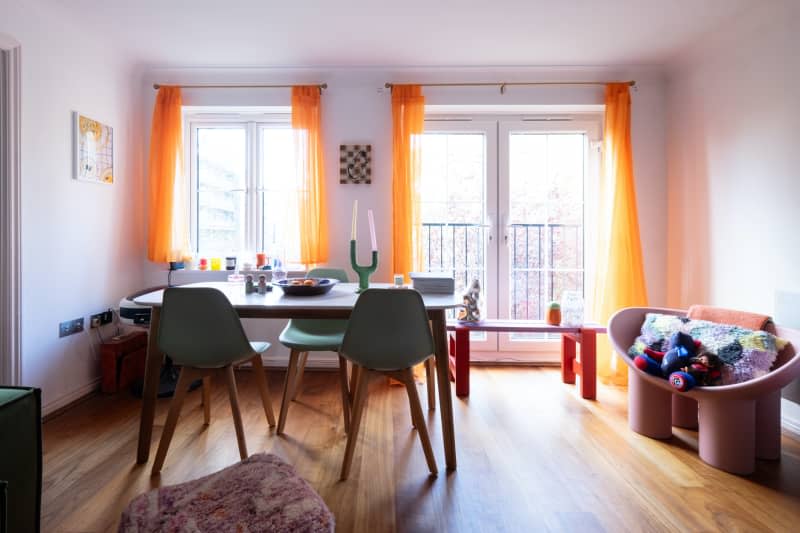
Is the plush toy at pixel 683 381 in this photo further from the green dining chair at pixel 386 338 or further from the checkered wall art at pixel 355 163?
the checkered wall art at pixel 355 163

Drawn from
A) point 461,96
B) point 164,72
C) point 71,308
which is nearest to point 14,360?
point 71,308

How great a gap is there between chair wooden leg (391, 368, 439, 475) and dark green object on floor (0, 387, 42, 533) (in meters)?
1.20

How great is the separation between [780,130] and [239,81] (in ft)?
12.1

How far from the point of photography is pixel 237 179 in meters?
3.32

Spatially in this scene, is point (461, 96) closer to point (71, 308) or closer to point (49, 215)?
point (49, 215)

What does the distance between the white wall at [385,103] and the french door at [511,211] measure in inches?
10.4

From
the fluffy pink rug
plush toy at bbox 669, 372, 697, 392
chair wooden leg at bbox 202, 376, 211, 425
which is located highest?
plush toy at bbox 669, 372, 697, 392

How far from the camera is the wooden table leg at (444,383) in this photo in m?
1.73

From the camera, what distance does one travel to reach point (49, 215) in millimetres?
2336

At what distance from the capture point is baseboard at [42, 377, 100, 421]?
2.31m

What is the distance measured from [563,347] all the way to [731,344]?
1.19 metres

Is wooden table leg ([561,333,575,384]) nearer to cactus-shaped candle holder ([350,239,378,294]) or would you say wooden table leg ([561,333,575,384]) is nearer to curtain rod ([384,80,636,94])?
cactus-shaped candle holder ([350,239,378,294])

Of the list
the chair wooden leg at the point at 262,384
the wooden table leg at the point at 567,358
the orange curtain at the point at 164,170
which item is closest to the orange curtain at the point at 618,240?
the wooden table leg at the point at 567,358

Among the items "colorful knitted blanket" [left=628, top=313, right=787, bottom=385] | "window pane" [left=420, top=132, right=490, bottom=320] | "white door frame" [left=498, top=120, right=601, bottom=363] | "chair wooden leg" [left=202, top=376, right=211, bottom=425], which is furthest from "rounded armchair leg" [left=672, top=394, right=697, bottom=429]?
"chair wooden leg" [left=202, top=376, right=211, bottom=425]
